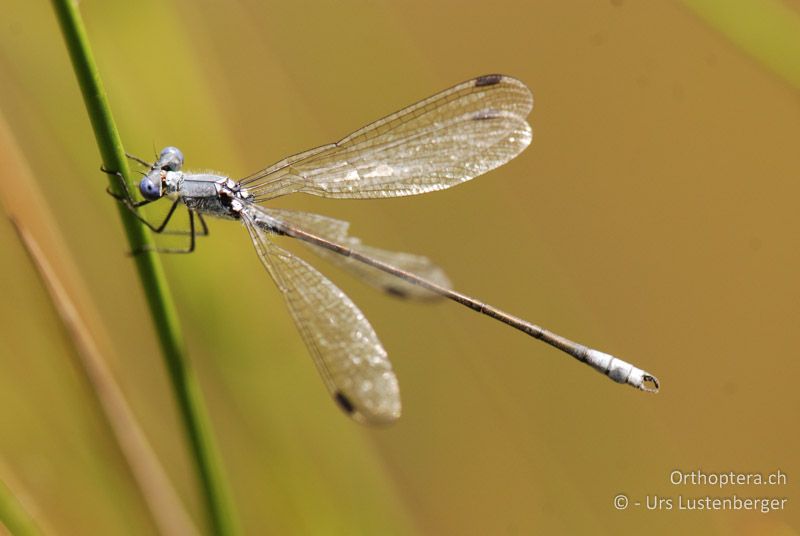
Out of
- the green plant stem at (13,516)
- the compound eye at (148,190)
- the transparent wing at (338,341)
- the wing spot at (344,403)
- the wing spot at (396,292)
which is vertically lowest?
the green plant stem at (13,516)

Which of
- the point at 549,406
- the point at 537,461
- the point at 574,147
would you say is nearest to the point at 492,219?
the point at 574,147

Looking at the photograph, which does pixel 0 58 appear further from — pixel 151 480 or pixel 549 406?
pixel 549 406

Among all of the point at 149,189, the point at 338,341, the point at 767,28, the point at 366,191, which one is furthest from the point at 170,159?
the point at 767,28

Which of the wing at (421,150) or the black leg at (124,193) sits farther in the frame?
the wing at (421,150)

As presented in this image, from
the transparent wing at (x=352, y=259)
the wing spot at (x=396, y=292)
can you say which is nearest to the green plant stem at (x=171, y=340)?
the transparent wing at (x=352, y=259)

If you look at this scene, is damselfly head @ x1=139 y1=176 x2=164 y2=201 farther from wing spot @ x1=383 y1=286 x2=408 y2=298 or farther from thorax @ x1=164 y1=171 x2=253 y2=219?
wing spot @ x1=383 y1=286 x2=408 y2=298

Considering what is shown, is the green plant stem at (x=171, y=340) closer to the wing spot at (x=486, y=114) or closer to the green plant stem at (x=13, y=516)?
the green plant stem at (x=13, y=516)

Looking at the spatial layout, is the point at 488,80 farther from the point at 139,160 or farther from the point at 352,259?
the point at 139,160
